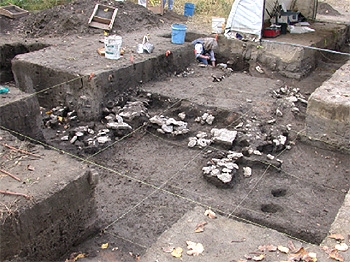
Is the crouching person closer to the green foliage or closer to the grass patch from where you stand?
the grass patch

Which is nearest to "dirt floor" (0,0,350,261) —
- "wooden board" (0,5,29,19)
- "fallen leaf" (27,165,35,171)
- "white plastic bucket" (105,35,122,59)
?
"fallen leaf" (27,165,35,171)

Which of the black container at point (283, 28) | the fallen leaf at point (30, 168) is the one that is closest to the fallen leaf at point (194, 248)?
the fallen leaf at point (30, 168)

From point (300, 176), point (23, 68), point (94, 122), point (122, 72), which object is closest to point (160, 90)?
point (122, 72)

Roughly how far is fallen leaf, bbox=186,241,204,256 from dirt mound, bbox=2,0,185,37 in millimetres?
8374

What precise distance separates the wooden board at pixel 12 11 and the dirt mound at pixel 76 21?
26cm

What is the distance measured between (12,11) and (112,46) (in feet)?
18.7

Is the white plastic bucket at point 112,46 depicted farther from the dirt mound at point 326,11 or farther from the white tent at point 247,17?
the dirt mound at point 326,11

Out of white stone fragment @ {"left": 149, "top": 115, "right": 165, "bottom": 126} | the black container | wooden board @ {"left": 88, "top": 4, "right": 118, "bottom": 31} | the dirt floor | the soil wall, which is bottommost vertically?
the dirt floor

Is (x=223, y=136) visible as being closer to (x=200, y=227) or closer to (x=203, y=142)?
(x=203, y=142)

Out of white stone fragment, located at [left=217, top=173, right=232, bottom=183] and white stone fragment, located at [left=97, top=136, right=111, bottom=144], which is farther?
white stone fragment, located at [left=97, top=136, right=111, bottom=144]

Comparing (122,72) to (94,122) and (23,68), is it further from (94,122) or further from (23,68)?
(23,68)

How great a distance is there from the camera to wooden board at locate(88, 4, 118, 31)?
35.7 ft

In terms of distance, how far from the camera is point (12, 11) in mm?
11859

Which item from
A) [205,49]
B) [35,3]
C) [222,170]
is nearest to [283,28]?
[205,49]
